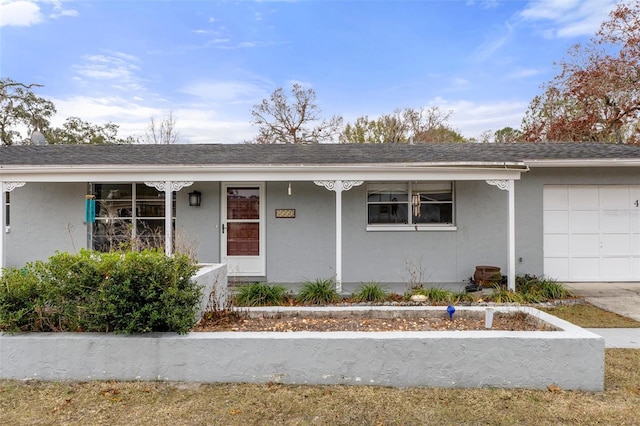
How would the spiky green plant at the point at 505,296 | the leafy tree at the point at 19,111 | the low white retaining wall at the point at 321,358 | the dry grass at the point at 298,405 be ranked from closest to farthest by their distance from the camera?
the dry grass at the point at 298,405
the low white retaining wall at the point at 321,358
the spiky green plant at the point at 505,296
the leafy tree at the point at 19,111

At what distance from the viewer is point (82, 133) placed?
28.9m

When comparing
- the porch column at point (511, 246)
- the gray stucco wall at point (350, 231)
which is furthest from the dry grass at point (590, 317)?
the gray stucco wall at point (350, 231)

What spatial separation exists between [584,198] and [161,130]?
27595 millimetres

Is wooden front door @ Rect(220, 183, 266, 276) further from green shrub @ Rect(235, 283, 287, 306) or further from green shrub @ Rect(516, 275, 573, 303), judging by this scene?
green shrub @ Rect(516, 275, 573, 303)

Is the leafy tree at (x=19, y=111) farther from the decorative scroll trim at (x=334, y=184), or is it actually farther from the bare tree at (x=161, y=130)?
the decorative scroll trim at (x=334, y=184)

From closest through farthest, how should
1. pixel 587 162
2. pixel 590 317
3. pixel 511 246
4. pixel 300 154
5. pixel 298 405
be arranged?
pixel 298 405 < pixel 590 317 < pixel 511 246 < pixel 587 162 < pixel 300 154

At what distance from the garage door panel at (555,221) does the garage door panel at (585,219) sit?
137mm

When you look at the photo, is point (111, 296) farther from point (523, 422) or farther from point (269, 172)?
point (269, 172)

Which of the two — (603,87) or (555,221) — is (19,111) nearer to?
(555,221)

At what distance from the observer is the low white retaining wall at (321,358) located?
3.52 meters

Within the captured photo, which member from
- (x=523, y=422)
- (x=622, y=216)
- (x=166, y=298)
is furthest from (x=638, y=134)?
(x=166, y=298)

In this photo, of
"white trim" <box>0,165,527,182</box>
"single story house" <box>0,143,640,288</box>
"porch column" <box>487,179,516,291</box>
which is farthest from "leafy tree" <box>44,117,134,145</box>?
"porch column" <box>487,179,516,291</box>

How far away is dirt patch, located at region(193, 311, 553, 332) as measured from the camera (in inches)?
165

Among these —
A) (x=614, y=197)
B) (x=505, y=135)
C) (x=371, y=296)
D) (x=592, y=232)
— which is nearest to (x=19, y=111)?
(x=371, y=296)
